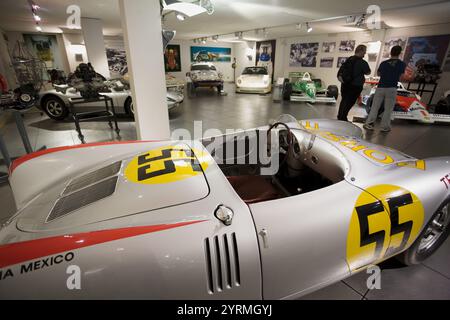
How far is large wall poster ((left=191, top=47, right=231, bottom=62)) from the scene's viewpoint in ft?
55.9

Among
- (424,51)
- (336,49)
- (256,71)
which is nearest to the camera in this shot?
(424,51)

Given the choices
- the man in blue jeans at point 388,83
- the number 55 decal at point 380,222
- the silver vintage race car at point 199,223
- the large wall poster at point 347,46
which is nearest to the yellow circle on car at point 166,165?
the silver vintage race car at point 199,223

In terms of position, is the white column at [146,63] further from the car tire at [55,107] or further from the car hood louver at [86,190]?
the car tire at [55,107]

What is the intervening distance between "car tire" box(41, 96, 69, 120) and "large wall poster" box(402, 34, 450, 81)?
12.3 meters

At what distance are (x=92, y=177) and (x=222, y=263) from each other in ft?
3.38

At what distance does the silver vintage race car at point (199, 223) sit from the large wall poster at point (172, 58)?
16024mm

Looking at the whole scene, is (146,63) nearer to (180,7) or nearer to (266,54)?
(180,7)

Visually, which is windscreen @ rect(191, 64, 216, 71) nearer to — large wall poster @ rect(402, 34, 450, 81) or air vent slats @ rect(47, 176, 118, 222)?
large wall poster @ rect(402, 34, 450, 81)

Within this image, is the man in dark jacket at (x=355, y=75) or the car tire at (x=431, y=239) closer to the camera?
the car tire at (x=431, y=239)

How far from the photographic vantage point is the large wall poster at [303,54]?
13118 mm

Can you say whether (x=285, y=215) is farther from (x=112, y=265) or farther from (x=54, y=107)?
(x=54, y=107)

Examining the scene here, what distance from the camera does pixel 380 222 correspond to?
1261mm

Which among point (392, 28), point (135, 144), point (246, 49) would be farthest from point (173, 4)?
point (246, 49)

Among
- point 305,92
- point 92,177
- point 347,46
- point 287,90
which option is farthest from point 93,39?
point 347,46
